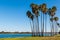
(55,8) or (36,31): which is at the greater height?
(55,8)

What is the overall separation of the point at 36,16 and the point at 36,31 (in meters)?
12.6

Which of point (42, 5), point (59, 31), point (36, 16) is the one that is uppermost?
point (42, 5)

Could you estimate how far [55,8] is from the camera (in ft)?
373

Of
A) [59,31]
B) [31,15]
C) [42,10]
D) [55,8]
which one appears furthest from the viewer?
[59,31]

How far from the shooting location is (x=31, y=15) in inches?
4208

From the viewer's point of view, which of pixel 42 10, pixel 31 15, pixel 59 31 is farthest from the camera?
pixel 59 31

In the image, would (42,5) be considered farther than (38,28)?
No

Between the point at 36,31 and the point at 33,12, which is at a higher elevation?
the point at 33,12

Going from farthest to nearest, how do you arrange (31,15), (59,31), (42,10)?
(59,31) < (31,15) < (42,10)

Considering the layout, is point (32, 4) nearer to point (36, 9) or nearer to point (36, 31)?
point (36, 9)

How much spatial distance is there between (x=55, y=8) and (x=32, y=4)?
21.5m

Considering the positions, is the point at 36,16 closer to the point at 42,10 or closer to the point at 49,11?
the point at 42,10

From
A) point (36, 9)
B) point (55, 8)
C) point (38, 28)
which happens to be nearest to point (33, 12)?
point (36, 9)

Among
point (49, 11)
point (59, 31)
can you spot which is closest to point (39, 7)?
point (49, 11)
